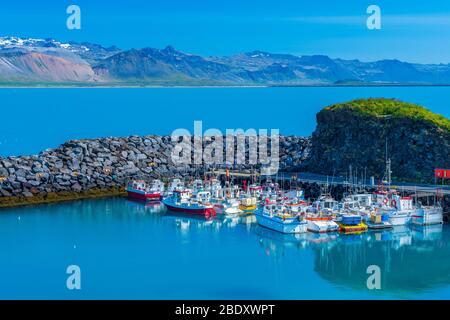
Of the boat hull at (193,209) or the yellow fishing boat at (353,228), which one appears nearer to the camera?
the yellow fishing boat at (353,228)

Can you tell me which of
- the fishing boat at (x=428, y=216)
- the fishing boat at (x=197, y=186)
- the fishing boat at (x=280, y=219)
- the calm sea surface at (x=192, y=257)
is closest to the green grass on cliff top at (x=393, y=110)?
the fishing boat at (x=428, y=216)

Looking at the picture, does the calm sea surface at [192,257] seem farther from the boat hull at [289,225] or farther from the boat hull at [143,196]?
the boat hull at [143,196]

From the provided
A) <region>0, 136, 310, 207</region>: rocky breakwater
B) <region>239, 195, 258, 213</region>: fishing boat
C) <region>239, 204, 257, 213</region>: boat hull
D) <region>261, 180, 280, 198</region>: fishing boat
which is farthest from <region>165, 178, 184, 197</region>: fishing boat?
<region>261, 180, 280, 198</region>: fishing boat

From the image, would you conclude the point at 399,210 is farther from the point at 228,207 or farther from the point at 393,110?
the point at 393,110

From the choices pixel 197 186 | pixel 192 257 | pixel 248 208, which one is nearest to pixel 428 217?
pixel 248 208

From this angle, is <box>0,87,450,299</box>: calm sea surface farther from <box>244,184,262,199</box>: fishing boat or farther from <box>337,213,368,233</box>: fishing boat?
<box>244,184,262,199</box>: fishing boat
